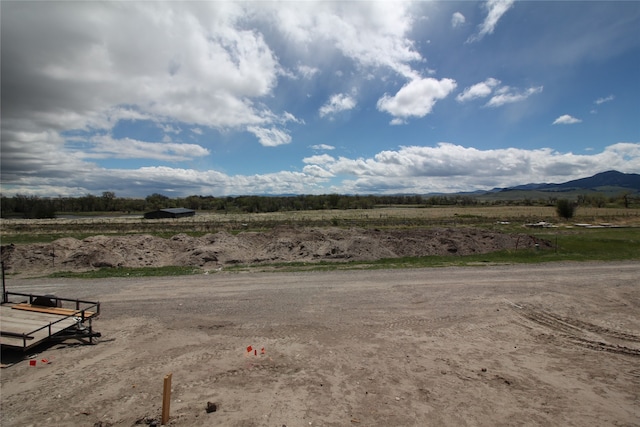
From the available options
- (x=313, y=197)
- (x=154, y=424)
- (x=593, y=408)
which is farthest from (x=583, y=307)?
(x=313, y=197)

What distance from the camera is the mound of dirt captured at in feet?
72.9

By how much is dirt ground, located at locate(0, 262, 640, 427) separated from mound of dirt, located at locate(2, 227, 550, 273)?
8238 millimetres

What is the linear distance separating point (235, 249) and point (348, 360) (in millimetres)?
18015

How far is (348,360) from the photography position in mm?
8797

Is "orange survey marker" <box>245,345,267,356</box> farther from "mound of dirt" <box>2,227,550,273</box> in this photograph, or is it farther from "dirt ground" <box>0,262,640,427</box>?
"mound of dirt" <box>2,227,550,273</box>

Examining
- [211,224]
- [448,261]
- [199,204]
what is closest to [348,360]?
[448,261]

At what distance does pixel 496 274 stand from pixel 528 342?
28.5ft

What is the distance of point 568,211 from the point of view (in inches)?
2354

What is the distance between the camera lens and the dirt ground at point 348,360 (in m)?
6.78

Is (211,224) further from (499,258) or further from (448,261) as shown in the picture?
(499,258)

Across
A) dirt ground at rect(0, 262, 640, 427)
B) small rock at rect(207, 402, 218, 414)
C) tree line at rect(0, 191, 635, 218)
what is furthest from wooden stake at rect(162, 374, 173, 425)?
tree line at rect(0, 191, 635, 218)

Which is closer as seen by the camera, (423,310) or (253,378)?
(253,378)

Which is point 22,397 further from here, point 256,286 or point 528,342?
point 528,342

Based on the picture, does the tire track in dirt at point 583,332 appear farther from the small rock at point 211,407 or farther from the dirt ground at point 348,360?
the small rock at point 211,407
